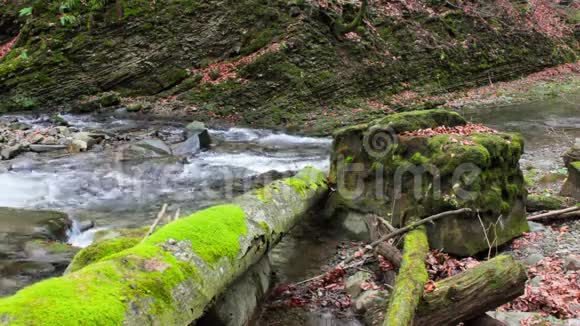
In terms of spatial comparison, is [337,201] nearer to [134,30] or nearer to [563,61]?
[134,30]

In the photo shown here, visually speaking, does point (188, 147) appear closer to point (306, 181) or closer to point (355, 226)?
point (306, 181)

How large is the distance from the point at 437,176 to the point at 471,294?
7.39 feet

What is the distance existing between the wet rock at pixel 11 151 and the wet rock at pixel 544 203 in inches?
452

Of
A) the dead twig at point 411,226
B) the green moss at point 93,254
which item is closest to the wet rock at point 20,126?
the green moss at point 93,254

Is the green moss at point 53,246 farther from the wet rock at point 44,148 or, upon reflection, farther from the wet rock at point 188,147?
the wet rock at point 44,148

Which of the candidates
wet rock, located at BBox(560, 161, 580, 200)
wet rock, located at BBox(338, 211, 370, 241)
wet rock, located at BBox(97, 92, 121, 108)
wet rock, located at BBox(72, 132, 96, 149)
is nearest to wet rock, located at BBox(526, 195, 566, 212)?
wet rock, located at BBox(560, 161, 580, 200)

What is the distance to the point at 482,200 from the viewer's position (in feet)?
18.8

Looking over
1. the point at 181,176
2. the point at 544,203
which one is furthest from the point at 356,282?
the point at 181,176

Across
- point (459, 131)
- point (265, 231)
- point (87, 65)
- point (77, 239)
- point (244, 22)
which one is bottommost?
point (77, 239)

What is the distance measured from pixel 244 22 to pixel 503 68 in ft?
44.9

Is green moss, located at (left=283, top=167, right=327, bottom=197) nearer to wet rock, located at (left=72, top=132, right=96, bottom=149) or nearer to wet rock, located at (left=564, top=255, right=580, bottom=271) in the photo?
wet rock, located at (left=564, top=255, right=580, bottom=271)

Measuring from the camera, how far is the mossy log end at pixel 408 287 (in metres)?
3.37

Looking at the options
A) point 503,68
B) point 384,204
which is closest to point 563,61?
point 503,68

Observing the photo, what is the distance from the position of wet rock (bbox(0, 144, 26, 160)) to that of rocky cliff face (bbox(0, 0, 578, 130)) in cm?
611
